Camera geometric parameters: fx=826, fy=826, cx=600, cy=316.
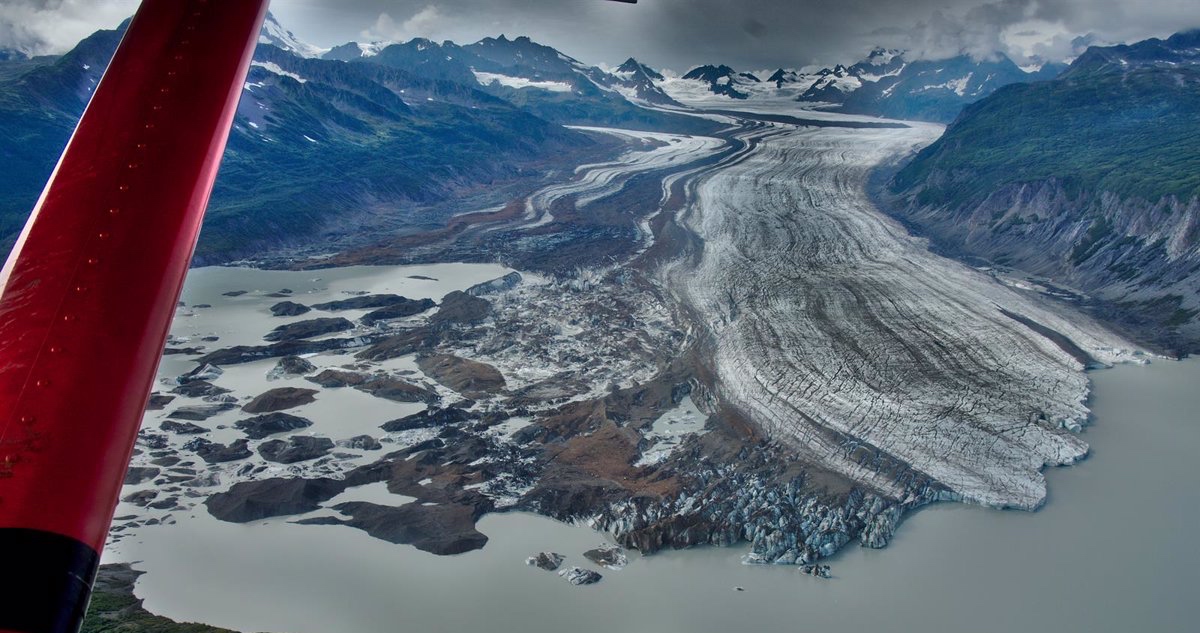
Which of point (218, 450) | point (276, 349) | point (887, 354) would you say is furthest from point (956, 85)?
point (218, 450)

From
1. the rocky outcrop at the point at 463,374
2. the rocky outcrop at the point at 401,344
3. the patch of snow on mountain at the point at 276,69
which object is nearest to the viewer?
the rocky outcrop at the point at 463,374

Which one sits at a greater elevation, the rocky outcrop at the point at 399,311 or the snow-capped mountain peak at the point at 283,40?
the snow-capped mountain peak at the point at 283,40

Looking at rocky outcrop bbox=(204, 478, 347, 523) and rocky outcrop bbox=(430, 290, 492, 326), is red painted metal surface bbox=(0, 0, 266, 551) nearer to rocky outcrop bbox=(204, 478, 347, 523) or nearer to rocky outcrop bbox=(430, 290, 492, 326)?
rocky outcrop bbox=(204, 478, 347, 523)

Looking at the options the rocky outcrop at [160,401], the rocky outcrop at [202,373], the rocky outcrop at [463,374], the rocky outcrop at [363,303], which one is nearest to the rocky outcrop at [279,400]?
the rocky outcrop at [160,401]

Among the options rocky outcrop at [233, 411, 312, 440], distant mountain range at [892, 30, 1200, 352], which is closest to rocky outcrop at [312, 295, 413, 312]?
rocky outcrop at [233, 411, 312, 440]

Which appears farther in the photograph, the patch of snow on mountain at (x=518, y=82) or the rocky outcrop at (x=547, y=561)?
the patch of snow on mountain at (x=518, y=82)

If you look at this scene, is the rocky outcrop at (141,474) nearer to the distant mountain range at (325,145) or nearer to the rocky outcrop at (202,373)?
the rocky outcrop at (202,373)

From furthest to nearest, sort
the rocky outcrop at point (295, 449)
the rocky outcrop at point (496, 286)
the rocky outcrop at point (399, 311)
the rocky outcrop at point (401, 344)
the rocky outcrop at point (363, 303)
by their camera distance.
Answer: the rocky outcrop at point (496, 286) → the rocky outcrop at point (363, 303) → the rocky outcrop at point (399, 311) → the rocky outcrop at point (401, 344) → the rocky outcrop at point (295, 449)
